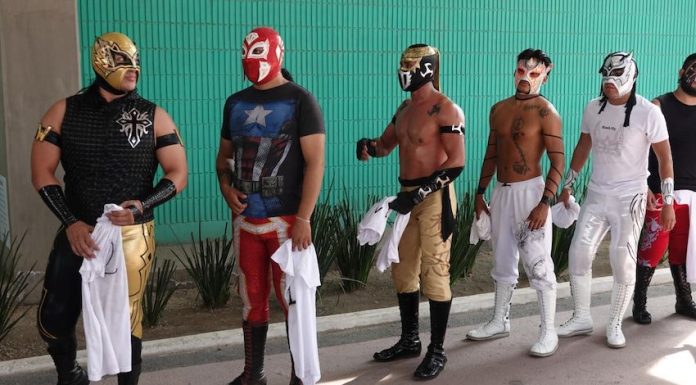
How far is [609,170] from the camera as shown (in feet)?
17.2

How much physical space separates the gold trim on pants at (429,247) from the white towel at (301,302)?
869 millimetres

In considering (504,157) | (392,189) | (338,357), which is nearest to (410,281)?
(338,357)

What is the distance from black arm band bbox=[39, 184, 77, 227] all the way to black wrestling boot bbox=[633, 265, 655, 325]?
4.11m

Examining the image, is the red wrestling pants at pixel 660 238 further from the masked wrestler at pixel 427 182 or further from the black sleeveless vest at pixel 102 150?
the black sleeveless vest at pixel 102 150

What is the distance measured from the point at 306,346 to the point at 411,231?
3.52ft

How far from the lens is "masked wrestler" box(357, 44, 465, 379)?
15.1 ft

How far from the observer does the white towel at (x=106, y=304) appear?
12.4 feet

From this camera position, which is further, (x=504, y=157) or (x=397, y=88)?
(x=397, y=88)

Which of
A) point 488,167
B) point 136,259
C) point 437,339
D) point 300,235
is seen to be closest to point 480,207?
point 488,167

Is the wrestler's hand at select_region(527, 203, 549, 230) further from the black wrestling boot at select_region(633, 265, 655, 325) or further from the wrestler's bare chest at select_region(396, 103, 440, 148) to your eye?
the black wrestling boot at select_region(633, 265, 655, 325)

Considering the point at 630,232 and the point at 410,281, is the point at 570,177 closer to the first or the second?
the point at 630,232

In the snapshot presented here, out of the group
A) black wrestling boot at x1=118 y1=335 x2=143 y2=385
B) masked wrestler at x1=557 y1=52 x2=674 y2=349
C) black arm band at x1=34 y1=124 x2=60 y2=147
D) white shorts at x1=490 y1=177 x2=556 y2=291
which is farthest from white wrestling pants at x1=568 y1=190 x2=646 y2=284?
black arm band at x1=34 y1=124 x2=60 y2=147

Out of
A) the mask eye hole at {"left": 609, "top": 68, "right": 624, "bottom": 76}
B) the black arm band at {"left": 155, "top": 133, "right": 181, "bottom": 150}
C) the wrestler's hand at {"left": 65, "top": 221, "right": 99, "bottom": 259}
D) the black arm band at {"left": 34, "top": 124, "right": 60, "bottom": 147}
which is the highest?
the mask eye hole at {"left": 609, "top": 68, "right": 624, "bottom": 76}

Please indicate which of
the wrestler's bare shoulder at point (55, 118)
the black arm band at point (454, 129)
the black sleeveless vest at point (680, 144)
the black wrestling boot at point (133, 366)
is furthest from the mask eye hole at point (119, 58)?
the black sleeveless vest at point (680, 144)
